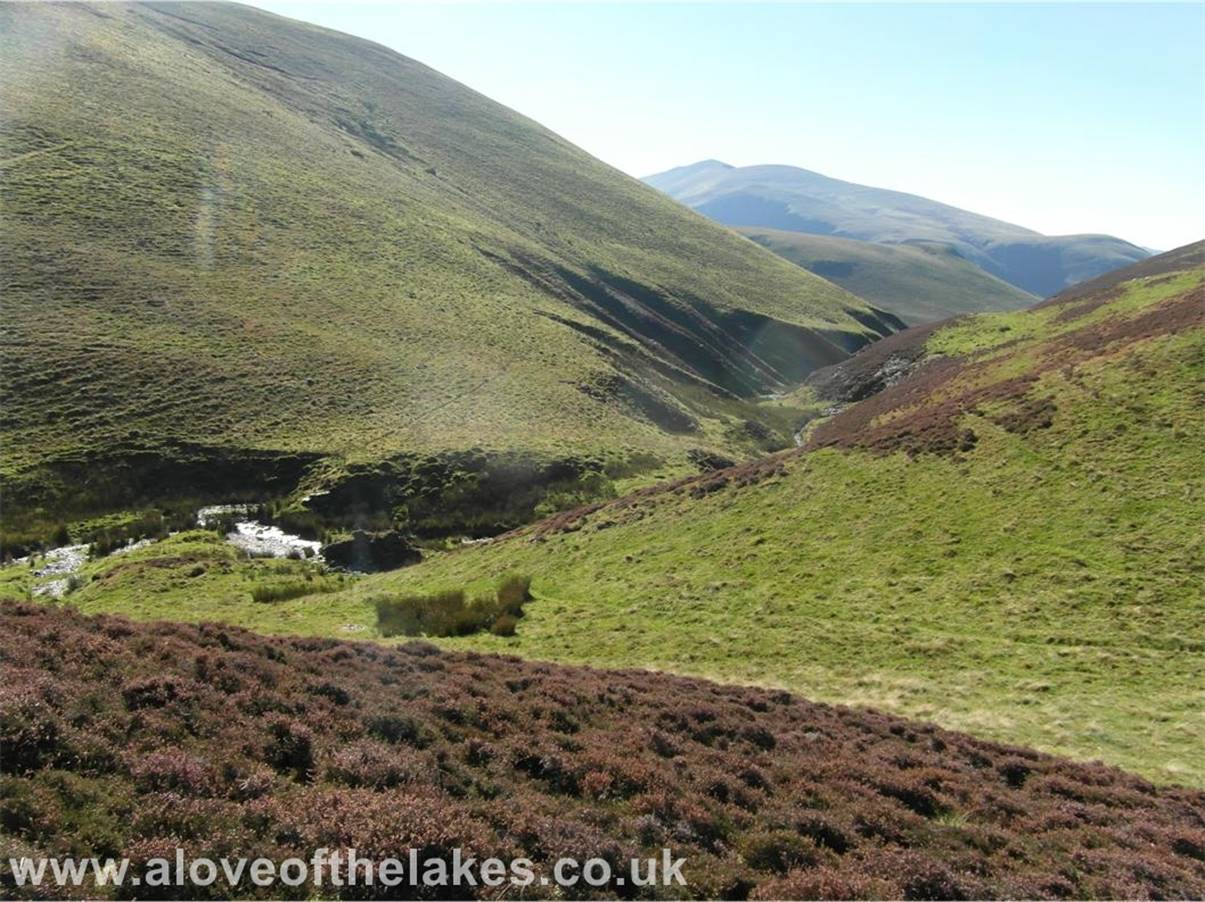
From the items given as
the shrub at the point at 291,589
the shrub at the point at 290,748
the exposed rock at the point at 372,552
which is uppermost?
the shrub at the point at 290,748

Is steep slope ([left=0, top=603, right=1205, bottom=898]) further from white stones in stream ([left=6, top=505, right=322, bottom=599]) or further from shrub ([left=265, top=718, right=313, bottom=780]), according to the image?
white stones in stream ([left=6, top=505, right=322, bottom=599])

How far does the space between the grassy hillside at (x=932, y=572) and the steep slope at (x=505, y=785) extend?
4.67 metres

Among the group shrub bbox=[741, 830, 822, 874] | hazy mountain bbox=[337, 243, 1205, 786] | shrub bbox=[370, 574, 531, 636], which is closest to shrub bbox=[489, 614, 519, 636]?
shrub bbox=[370, 574, 531, 636]

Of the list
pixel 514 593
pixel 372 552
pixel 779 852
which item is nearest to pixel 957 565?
pixel 514 593

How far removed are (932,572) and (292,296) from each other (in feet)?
209

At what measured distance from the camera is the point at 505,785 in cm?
1094

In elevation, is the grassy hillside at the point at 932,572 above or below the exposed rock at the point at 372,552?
above

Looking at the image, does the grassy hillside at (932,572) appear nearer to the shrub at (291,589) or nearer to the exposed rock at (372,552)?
the shrub at (291,589)

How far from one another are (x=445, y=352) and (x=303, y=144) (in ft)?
196

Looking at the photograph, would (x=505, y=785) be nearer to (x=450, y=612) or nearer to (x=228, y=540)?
(x=450, y=612)

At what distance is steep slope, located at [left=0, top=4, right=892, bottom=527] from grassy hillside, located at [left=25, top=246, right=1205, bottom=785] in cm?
1679

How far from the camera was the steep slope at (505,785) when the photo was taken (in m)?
8.49

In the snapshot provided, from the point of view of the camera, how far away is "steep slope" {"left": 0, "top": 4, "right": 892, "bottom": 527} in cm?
5000

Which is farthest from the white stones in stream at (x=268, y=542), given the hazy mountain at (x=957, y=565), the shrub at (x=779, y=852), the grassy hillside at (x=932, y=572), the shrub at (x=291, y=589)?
the shrub at (x=779, y=852)
